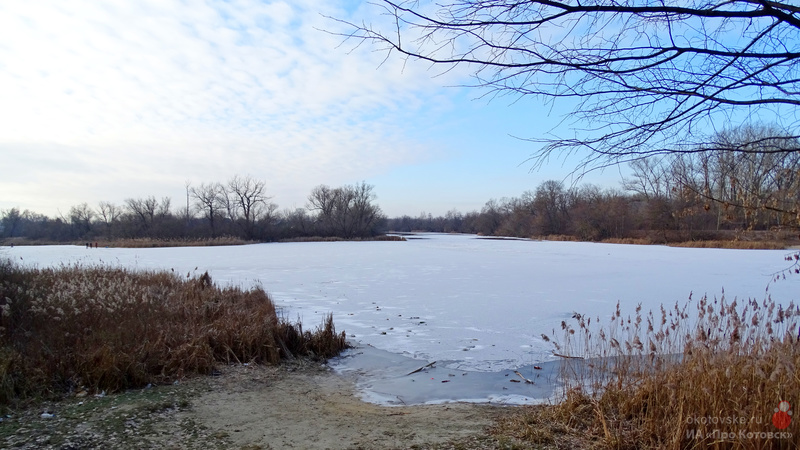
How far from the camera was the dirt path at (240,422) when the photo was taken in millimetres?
3416

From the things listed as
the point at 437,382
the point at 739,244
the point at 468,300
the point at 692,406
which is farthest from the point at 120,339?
the point at 739,244

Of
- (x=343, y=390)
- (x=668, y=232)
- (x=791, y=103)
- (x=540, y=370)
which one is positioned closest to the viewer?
(x=791, y=103)

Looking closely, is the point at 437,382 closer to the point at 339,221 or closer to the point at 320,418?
the point at 320,418

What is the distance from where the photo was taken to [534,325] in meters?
8.20

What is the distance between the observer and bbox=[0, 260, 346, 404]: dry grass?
470cm

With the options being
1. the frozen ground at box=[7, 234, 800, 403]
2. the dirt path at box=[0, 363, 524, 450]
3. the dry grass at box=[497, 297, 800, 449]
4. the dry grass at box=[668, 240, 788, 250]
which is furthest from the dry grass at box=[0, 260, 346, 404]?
the dry grass at box=[668, 240, 788, 250]

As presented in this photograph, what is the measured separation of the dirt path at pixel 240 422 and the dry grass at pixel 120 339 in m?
0.37

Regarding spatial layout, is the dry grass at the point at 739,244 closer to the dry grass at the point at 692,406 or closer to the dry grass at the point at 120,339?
the dry grass at the point at 692,406

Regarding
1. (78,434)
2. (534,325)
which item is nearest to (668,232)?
(534,325)

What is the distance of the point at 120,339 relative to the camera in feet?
18.2

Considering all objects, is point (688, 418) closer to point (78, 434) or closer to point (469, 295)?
point (78, 434)

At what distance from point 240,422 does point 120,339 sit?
101 inches

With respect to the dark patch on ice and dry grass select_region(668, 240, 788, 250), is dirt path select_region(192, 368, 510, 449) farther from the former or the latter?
dry grass select_region(668, 240, 788, 250)

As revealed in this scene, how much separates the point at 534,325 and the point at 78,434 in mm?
6728
